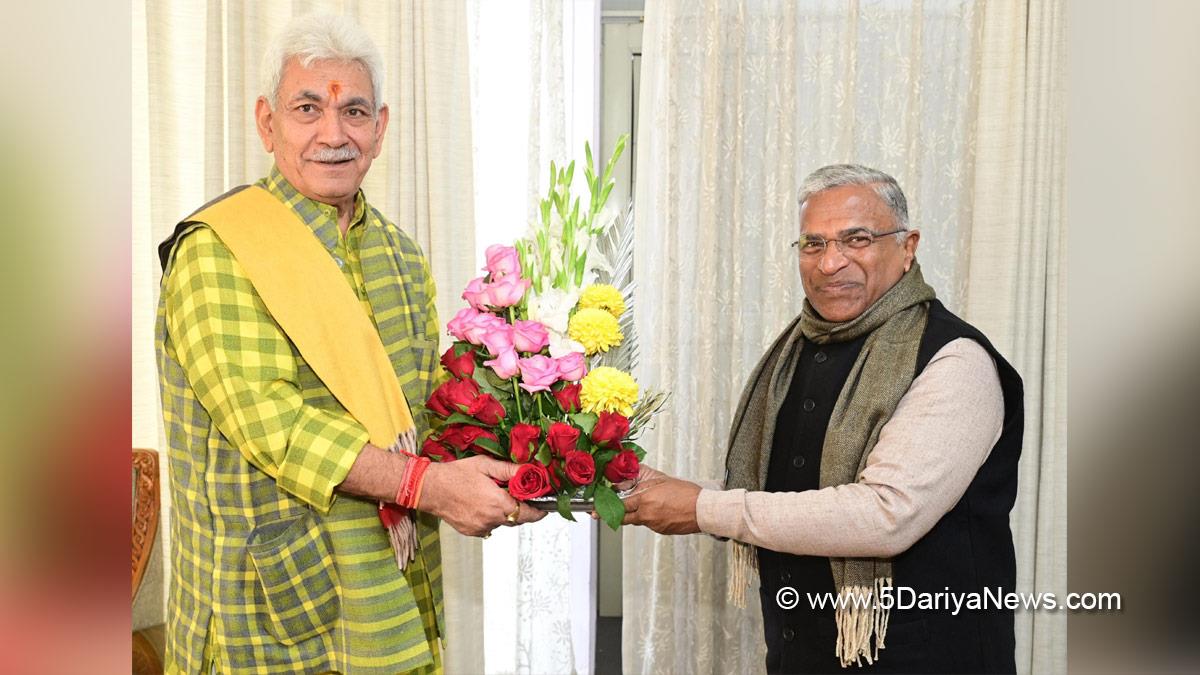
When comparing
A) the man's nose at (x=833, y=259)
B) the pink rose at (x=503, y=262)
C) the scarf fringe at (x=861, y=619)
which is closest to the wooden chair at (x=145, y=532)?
the pink rose at (x=503, y=262)

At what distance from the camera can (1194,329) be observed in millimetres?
352

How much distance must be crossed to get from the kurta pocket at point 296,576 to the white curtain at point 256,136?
4.67 feet

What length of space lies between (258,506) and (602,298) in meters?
0.79

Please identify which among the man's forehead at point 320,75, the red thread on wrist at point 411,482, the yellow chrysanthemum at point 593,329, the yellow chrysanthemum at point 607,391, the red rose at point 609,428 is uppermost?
the man's forehead at point 320,75

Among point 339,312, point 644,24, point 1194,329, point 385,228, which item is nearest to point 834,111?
point 644,24

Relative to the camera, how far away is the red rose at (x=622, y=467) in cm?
207

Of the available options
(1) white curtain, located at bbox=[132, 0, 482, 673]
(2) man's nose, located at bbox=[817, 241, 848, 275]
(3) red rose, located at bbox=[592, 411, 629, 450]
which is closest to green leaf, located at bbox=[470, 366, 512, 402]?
(3) red rose, located at bbox=[592, 411, 629, 450]

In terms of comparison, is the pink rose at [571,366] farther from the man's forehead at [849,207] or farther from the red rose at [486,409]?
the man's forehead at [849,207]

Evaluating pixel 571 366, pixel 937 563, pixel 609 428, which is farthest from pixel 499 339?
pixel 937 563

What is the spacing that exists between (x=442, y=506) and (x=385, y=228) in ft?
2.23

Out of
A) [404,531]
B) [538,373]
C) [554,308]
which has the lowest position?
[404,531]

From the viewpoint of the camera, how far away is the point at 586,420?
206 cm

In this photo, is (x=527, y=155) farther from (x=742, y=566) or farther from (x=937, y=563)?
(x=937, y=563)

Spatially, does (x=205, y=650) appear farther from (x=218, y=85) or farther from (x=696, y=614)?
(x=218, y=85)
